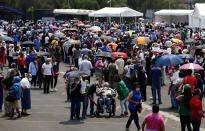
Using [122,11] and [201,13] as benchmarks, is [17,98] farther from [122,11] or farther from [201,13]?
[122,11]

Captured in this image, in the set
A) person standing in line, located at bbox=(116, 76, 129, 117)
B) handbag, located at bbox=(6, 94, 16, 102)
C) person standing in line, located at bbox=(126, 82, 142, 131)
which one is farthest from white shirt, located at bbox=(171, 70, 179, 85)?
handbag, located at bbox=(6, 94, 16, 102)

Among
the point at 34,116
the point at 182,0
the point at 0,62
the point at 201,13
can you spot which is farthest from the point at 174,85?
the point at 182,0

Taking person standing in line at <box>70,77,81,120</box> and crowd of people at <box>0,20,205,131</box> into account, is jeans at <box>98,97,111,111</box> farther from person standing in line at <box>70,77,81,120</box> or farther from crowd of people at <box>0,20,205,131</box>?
person standing in line at <box>70,77,81,120</box>

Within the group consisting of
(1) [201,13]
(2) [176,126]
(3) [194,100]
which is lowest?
(2) [176,126]

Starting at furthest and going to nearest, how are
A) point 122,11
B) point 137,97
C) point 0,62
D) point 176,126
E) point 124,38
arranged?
point 122,11 → point 124,38 → point 0,62 → point 176,126 → point 137,97

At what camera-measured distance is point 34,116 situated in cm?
1909

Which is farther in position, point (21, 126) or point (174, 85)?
point (174, 85)

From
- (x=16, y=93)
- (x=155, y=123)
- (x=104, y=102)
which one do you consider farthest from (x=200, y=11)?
(x=155, y=123)

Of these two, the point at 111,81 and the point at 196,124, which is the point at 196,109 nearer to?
the point at 196,124

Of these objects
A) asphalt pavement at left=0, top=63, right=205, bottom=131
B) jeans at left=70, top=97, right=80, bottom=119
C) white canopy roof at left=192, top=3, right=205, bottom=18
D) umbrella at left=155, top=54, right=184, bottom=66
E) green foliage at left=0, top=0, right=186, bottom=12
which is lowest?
asphalt pavement at left=0, top=63, right=205, bottom=131

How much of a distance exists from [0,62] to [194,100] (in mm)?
18872

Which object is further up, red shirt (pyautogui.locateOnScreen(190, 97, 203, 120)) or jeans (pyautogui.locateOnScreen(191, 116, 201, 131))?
red shirt (pyautogui.locateOnScreen(190, 97, 203, 120))

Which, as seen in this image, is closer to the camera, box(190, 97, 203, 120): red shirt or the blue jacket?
box(190, 97, 203, 120): red shirt

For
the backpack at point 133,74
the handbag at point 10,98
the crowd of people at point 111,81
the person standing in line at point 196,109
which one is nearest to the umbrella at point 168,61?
the crowd of people at point 111,81
